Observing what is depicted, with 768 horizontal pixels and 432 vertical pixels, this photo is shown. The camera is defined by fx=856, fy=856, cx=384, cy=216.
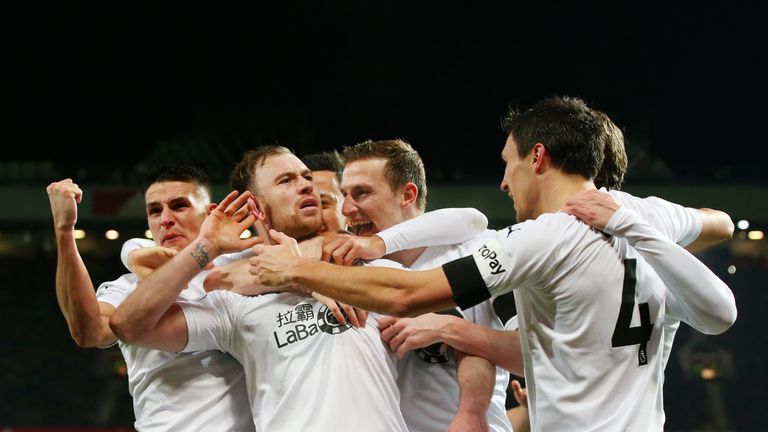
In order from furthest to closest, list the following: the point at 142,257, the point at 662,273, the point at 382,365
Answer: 1. the point at 142,257
2. the point at 382,365
3. the point at 662,273

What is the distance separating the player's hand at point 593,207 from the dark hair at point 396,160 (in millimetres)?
1007

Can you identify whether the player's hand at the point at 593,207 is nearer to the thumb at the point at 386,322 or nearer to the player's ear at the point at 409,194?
the thumb at the point at 386,322

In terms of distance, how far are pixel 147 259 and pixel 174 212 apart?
0.49m

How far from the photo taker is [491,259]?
7.38 feet

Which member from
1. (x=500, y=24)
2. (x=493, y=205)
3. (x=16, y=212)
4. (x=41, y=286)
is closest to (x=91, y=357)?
(x=41, y=286)

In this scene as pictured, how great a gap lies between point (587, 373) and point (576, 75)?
441 inches

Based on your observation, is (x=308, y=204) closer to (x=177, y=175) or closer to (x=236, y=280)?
(x=236, y=280)

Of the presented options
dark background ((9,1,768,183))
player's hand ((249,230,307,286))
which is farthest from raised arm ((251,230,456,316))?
dark background ((9,1,768,183))

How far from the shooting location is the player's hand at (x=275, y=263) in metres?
2.46

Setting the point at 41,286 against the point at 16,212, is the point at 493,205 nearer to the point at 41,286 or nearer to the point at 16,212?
the point at 16,212

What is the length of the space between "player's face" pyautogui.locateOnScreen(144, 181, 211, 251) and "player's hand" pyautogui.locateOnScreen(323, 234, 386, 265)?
0.83m

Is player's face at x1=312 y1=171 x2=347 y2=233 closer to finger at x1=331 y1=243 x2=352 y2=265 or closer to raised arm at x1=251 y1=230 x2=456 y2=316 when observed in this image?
finger at x1=331 y1=243 x2=352 y2=265

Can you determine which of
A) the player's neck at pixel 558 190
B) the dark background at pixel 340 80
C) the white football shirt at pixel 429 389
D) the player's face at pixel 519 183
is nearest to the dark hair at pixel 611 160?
the player's neck at pixel 558 190

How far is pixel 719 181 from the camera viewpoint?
30.8 feet
